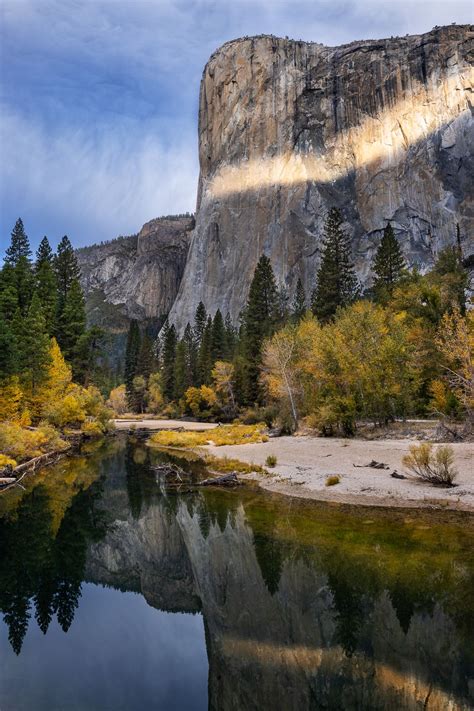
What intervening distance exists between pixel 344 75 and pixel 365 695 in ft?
371

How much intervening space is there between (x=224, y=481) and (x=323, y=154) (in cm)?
9248

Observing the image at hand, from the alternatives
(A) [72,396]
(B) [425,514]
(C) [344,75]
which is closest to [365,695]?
(B) [425,514]

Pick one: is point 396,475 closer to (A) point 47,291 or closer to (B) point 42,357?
(B) point 42,357

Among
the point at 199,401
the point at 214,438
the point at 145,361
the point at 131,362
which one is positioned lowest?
the point at 214,438

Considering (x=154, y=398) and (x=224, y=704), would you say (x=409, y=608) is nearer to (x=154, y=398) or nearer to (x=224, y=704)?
(x=224, y=704)

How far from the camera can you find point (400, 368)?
2948cm

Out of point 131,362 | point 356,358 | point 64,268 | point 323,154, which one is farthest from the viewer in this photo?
point 323,154

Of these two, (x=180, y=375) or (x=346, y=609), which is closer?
(x=346, y=609)

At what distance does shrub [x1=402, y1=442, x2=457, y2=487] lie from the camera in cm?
1538

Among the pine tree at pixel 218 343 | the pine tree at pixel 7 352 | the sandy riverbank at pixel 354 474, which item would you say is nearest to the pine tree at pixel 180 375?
the pine tree at pixel 218 343

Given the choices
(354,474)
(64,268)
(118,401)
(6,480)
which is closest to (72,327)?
(64,268)

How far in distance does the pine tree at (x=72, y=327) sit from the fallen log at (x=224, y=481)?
28.0 meters

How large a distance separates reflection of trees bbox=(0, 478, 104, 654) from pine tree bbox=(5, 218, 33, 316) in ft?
76.8

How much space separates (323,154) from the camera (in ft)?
323
